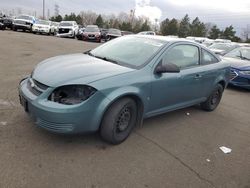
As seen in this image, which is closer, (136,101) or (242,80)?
(136,101)

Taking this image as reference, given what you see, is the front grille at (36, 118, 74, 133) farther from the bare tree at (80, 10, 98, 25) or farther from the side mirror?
the bare tree at (80, 10, 98, 25)

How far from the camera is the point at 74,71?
11.8ft

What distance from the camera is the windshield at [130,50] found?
4203 millimetres

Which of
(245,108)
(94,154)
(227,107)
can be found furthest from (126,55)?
(245,108)

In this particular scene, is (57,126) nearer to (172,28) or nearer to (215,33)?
(172,28)

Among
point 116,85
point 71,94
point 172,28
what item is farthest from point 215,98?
point 172,28

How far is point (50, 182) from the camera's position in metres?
2.83

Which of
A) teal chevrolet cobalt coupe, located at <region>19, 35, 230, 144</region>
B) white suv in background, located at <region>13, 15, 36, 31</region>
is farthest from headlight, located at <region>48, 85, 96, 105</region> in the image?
white suv in background, located at <region>13, 15, 36, 31</region>

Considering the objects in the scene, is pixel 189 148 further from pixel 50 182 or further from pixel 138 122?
pixel 50 182

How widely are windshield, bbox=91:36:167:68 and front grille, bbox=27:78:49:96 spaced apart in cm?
128

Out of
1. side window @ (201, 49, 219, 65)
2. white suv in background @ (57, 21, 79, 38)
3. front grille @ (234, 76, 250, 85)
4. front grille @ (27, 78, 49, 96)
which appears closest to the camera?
front grille @ (27, 78, 49, 96)

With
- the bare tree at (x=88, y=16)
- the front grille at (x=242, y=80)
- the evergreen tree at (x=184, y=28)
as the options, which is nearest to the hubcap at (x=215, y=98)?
the front grille at (x=242, y=80)

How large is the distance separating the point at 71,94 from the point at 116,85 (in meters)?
0.61

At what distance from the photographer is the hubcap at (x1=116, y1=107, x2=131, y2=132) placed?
3755 mm
